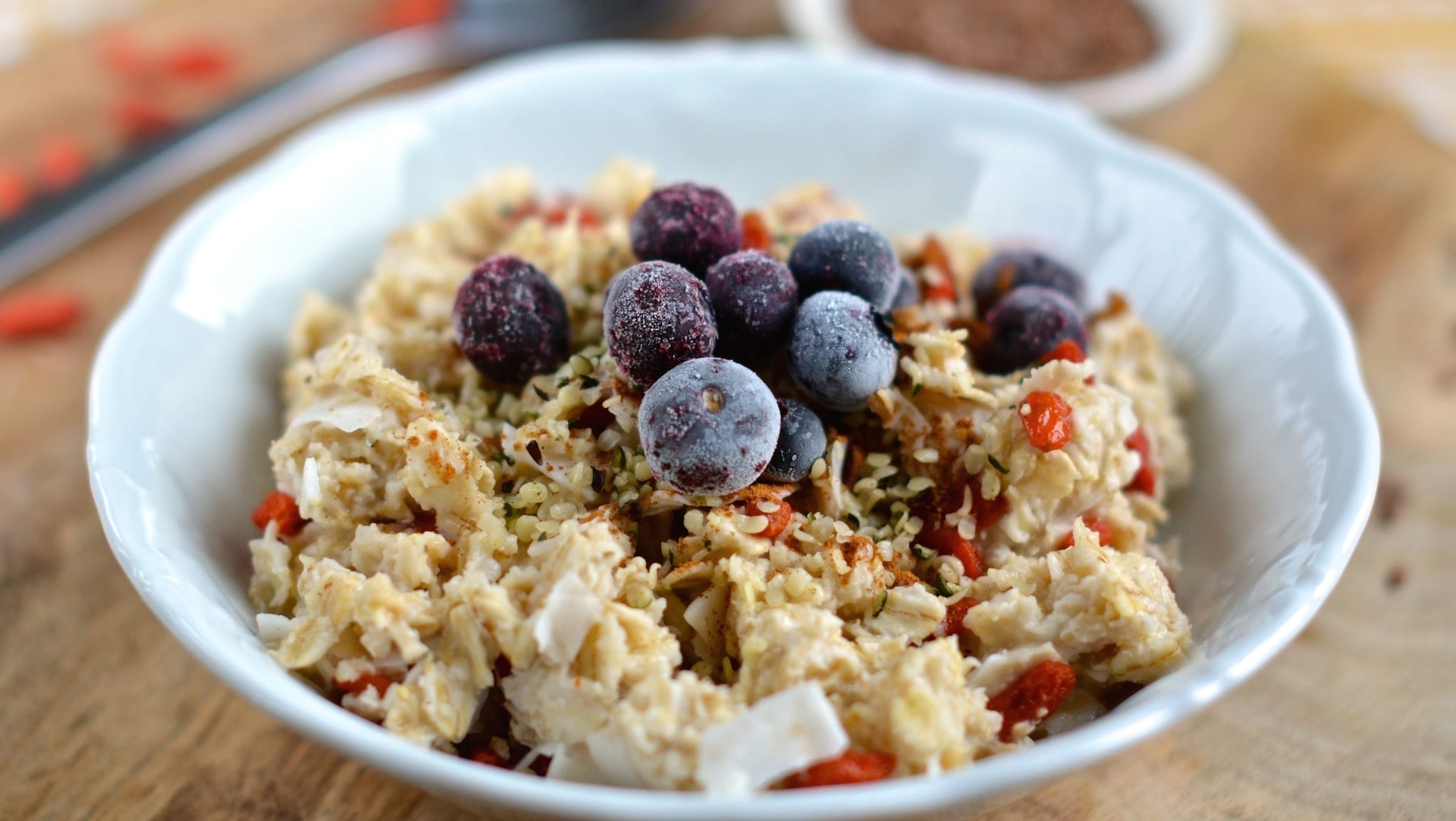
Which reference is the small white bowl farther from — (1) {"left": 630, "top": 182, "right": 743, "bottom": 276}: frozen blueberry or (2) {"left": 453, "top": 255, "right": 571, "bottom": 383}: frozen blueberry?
(2) {"left": 453, "top": 255, "right": 571, "bottom": 383}: frozen blueberry

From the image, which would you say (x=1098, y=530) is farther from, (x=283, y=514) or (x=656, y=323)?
(x=283, y=514)

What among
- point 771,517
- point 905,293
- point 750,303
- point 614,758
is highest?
point 750,303

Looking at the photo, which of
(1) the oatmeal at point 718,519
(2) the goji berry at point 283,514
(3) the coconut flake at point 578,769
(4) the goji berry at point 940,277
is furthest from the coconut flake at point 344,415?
(4) the goji berry at point 940,277

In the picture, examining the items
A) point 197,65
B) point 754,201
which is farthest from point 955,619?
point 197,65

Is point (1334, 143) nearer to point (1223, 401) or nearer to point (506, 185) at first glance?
point (1223, 401)

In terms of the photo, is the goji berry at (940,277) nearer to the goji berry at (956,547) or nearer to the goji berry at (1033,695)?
the goji berry at (956,547)
